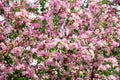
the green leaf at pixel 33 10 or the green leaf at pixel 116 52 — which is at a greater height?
the green leaf at pixel 33 10

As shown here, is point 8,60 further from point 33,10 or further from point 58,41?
point 33,10

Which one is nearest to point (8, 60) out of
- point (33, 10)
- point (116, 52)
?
point (33, 10)

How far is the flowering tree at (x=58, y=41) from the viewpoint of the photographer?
1245 cm

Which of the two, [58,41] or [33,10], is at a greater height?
[33,10]

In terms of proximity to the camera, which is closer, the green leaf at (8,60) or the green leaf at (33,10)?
the green leaf at (8,60)

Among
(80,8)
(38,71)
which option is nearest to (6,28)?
(38,71)

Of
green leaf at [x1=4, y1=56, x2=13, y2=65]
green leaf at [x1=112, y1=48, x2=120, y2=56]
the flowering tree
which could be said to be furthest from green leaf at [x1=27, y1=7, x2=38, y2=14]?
green leaf at [x1=112, y1=48, x2=120, y2=56]

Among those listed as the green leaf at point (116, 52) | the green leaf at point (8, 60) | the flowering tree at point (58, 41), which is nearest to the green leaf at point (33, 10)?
the flowering tree at point (58, 41)

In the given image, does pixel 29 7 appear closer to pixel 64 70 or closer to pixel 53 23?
pixel 53 23

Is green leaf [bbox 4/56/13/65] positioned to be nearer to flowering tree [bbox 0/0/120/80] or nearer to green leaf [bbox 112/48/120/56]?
flowering tree [bbox 0/0/120/80]

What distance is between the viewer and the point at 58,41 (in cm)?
1199

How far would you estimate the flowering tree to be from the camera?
40.9ft

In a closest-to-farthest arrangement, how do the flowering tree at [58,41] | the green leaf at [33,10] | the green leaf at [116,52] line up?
the flowering tree at [58,41]
the green leaf at [116,52]
the green leaf at [33,10]

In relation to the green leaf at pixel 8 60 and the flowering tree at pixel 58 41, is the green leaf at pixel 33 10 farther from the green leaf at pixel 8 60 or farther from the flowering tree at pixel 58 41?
the green leaf at pixel 8 60
